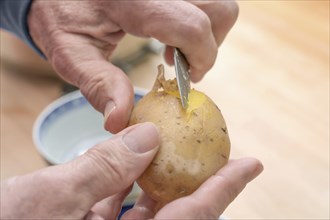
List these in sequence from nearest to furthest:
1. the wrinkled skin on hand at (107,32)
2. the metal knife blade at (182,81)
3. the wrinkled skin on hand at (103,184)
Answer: the wrinkled skin on hand at (103,184) < the metal knife blade at (182,81) < the wrinkled skin on hand at (107,32)

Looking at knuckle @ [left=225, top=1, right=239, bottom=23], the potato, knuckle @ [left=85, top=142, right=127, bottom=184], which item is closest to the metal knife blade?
the potato

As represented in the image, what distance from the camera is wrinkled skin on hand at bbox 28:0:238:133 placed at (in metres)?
0.76

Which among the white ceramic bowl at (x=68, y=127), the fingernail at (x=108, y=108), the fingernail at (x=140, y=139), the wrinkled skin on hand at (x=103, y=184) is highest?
the fingernail at (x=140, y=139)

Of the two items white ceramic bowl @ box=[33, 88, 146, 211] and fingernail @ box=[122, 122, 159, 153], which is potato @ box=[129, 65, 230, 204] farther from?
white ceramic bowl @ box=[33, 88, 146, 211]

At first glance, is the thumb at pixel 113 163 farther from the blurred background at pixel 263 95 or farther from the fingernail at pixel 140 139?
the blurred background at pixel 263 95

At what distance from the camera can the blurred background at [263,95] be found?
90 cm

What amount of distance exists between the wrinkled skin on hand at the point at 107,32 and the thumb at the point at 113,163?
15 cm

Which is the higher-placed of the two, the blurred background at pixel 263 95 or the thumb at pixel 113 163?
the thumb at pixel 113 163

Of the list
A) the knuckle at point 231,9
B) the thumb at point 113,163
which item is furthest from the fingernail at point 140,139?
the knuckle at point 231,9

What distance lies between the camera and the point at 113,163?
0.53 meters

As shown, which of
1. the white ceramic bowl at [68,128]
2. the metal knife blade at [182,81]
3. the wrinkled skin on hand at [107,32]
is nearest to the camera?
the metal knife blade at [182,81]

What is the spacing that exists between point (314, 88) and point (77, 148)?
1.85ft

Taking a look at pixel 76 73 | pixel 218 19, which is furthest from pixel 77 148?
pixel 218 19

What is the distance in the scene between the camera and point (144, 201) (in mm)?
684
